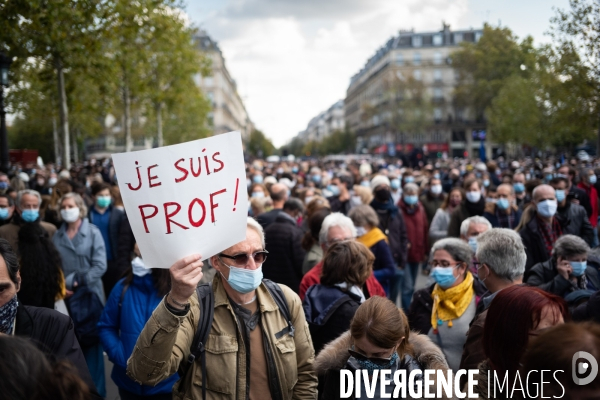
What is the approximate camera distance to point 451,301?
446cm

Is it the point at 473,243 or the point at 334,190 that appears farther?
the point at 334,190

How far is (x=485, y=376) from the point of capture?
8.41 feet

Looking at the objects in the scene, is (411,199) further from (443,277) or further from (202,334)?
(202,334)

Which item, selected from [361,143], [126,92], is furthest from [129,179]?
[361,143]

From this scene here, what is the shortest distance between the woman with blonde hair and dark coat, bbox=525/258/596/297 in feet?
7.70

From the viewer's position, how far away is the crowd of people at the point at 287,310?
98.4 inches

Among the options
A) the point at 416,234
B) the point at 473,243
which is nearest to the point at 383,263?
the point at 473,243

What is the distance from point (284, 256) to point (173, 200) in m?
3.81

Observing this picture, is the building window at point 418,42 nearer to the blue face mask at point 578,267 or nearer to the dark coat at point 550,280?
the dark coat at point 550,280

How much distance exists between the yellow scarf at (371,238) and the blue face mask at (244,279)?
11.4 feet

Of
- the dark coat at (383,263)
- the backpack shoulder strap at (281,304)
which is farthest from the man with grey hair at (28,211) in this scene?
the backpack shoulder strap at (281,304)

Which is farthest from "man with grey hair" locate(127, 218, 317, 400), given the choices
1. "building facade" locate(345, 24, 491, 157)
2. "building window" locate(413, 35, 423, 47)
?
"building window" locate(413, 35, 423, 47)

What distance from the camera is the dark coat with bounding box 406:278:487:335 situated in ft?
14.8

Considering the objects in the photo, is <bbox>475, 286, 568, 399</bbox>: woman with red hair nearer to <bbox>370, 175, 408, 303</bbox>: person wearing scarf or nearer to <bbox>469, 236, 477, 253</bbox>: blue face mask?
<bbox>469, 236, 477, 253</bbox>: blue face mask
